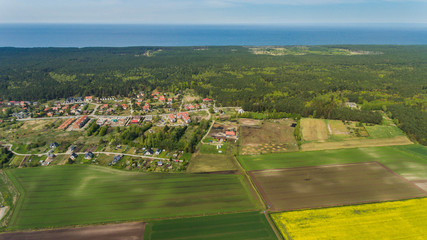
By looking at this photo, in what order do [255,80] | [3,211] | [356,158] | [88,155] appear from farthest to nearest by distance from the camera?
[255,80]
[88,155]
[356,158]
[3,211]

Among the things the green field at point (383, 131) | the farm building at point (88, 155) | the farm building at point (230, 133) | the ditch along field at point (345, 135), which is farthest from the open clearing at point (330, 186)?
the farm building at point (88, 155)

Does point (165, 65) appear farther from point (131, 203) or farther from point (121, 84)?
point (131, 203)

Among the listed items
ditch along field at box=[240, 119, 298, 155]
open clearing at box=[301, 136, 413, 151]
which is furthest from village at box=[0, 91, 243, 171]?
open clearing at box=[301, 136, 413, 151]

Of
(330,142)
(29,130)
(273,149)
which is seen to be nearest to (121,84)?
(29,130)

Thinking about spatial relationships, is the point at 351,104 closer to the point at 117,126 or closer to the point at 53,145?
the point at 117,126

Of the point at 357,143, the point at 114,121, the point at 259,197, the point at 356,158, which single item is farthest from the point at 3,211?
the point at 357,143

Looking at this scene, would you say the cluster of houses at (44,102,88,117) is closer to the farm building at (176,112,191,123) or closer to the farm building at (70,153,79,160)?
the farm building at (70,153,79,160)
